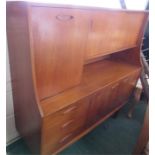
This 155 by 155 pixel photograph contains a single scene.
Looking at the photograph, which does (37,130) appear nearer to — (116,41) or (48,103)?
(48,103)

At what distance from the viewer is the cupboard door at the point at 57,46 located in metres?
0.93

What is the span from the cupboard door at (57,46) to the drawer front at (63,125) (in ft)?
0.57

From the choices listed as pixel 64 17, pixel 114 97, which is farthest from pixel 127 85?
pixel 64 17

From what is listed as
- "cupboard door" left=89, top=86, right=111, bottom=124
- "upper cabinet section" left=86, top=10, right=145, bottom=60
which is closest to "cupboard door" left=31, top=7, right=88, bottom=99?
"upper cabinet section" left=86, top=10, right=145, bottom=60

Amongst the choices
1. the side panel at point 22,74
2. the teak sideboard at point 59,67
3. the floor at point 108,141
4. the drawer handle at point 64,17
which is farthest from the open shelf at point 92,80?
the floor at point 108,141

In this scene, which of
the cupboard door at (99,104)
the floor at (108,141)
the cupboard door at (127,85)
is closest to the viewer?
the cupboard door at (99,104)

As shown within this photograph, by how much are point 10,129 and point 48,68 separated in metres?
0.88

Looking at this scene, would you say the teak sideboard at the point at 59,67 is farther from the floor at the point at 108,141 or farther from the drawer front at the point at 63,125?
the floor at the point at 108,141

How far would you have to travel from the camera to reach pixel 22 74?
44.0 inches

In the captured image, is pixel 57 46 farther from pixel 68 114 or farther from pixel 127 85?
pixel 127 85

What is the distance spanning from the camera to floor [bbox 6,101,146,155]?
1.63 metres

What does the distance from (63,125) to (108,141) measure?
0.82 m

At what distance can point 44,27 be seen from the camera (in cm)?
93
